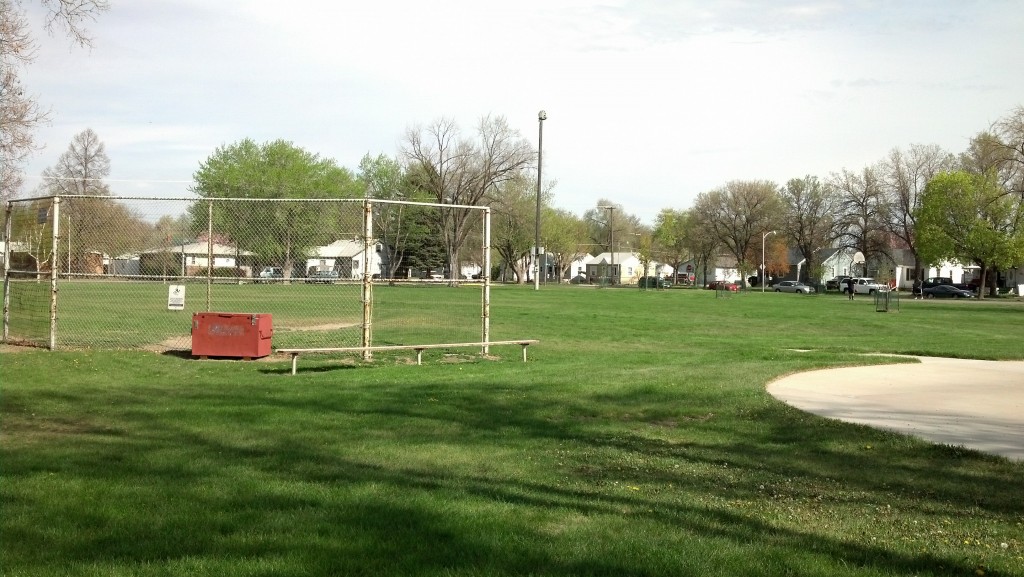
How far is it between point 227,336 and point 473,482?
33.8ft

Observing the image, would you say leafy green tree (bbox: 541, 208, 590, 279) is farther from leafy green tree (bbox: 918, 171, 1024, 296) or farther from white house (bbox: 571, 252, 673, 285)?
leafy green tree (bbox: 918, 171, 1024, 296)

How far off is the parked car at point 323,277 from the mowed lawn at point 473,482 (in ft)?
9.24

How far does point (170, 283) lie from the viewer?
54.4 ft

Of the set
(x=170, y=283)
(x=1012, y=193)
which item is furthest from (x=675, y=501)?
(x=1012, y=193)

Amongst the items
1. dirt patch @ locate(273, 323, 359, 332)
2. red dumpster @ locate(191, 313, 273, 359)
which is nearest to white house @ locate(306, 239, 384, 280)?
red dumpster @ locate(191, 313, 273, 359)

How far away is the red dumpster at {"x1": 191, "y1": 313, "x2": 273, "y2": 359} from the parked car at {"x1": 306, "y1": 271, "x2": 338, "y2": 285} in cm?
114

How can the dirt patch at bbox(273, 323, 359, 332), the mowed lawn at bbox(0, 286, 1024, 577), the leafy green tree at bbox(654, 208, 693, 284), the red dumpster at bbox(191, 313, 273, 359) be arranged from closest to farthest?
the mowed lawn at bbox(0, 286, 1024, 577) < the red dumpster at bbox(191, 313, 273, 359) < the dirt patch at bbox(273, 323, 359, 332) < the leafy green tree at bbox(654, 208, 693, 284)

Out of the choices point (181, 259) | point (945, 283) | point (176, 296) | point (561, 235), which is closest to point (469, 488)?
point (176, 296)

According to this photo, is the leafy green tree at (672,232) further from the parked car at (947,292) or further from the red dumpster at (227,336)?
the red dumpster at (227,336)

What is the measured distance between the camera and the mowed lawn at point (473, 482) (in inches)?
189

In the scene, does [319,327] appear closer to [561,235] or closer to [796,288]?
[796,288]

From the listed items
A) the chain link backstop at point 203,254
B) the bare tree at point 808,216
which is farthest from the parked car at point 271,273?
the bare tree at point 808,216

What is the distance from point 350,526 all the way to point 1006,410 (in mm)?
8587

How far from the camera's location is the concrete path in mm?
8766
